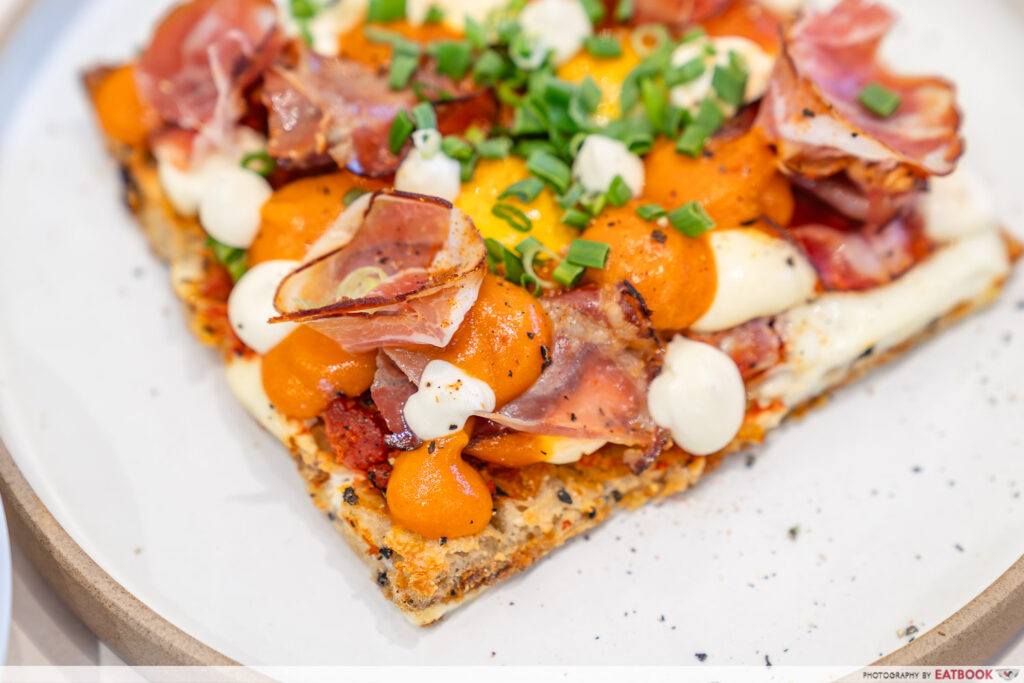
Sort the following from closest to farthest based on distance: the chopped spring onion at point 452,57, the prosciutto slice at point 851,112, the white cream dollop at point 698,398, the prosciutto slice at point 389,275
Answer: the prosciutto slice at point 389,275 < the white cream dollop at point 698,398 < the prosciutto slice at point 851,112 < the chopped spring onion at point 452,57

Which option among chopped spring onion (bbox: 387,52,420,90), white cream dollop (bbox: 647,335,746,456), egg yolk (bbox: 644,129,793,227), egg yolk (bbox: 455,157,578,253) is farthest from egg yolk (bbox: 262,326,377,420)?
egg yolk (bbox: 644,129,793,227)

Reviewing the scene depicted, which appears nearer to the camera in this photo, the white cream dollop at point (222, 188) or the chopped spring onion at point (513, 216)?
the chopped spring onion at point (513, 216)

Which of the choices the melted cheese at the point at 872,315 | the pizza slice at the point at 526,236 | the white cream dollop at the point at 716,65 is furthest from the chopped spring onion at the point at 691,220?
the white cream dollop at the point at 716,65

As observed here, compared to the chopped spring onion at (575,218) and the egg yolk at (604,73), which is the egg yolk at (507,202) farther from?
the egg yolk at (604,73)

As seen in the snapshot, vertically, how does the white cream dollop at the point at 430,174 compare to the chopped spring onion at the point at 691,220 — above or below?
above

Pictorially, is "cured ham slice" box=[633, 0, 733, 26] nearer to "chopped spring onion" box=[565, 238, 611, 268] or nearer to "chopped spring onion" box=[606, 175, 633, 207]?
"chopped spring onion" box=[606, 175, 633, 207]

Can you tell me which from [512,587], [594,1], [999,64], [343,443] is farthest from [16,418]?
[999,64]

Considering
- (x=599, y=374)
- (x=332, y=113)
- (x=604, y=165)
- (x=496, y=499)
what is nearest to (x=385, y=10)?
(x=332, y=113)


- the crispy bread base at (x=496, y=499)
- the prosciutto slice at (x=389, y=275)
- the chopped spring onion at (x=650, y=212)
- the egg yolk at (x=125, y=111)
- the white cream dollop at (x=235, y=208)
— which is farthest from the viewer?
the egg yolk at (x=125, y=111)
